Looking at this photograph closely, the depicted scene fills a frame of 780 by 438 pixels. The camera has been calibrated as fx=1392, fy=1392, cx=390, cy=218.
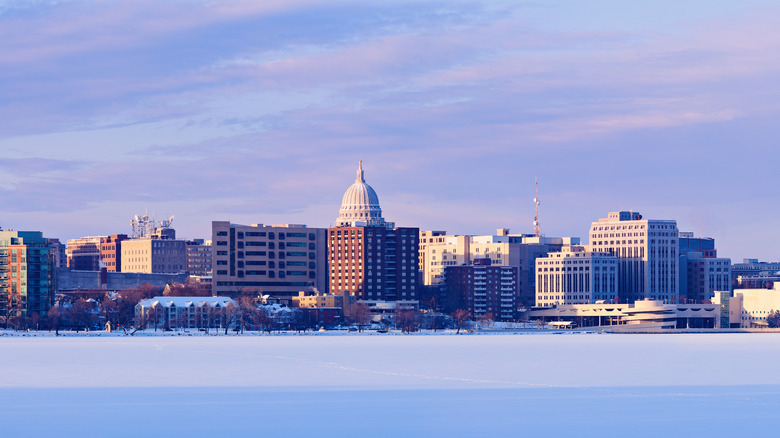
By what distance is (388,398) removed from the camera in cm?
6481

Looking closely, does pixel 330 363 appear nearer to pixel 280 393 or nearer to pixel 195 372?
pixel 195 372

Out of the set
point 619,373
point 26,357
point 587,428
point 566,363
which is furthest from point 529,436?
point 26,357

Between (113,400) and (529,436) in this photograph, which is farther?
(113,400)

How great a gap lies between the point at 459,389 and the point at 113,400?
17.3 metres

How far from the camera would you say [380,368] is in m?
90.5

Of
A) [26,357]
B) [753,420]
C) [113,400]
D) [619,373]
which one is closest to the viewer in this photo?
[753,420]

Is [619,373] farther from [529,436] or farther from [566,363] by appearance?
[529,436]

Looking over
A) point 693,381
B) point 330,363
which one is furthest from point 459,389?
point 330,363

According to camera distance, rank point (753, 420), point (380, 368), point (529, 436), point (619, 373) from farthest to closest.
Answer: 1. point (380, 368)
2. point (619, 373)
3. point (753, 420)
4. point (529, 436)

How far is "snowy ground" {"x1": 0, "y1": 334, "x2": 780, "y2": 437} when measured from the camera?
5341cm

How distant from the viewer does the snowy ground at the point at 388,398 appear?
5341cm

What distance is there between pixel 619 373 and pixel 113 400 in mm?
33504

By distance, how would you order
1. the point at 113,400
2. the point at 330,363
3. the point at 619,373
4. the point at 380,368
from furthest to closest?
the point at 330,363, the point at 380,368, the point at 619,373, the point at 113,400

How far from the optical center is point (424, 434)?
50938 mm
